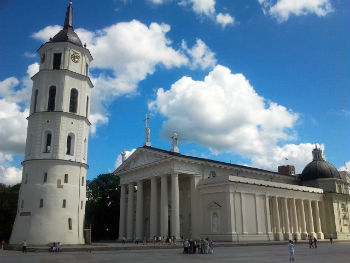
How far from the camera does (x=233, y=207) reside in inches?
1781

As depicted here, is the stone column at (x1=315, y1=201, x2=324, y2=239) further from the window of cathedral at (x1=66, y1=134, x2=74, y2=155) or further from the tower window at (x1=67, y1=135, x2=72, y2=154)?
the tower window at (x1=67, y1=135, x2=72, y2=154)

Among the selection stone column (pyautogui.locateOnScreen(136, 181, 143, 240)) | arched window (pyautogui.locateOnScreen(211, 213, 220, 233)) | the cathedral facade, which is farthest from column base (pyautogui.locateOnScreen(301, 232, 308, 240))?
stone column (pyautogui.locateOnScreen(136, 181, 143, 240))

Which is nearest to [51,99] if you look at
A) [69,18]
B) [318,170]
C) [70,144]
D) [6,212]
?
[70,144]

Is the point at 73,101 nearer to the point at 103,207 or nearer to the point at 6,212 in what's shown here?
the point at 6,212

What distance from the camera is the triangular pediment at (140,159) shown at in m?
50.7

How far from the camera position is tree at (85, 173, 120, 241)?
216 feet

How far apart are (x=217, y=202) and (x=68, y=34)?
2885 centimetres

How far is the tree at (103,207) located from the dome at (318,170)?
1453 inches

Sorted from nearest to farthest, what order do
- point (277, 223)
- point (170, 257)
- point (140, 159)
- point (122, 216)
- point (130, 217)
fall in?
point (170, 257)
point (277, 223)
point (130, 217)
point (140, 159)
point (122, 216)

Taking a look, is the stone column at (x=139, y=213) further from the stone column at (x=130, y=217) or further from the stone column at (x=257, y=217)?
the stone column at (x=257, y=217)

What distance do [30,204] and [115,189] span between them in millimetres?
32840

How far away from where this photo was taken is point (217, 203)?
152ft

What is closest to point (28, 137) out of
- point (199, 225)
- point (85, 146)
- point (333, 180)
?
point (85, 146)

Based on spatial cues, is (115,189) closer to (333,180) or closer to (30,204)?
(30,204)
